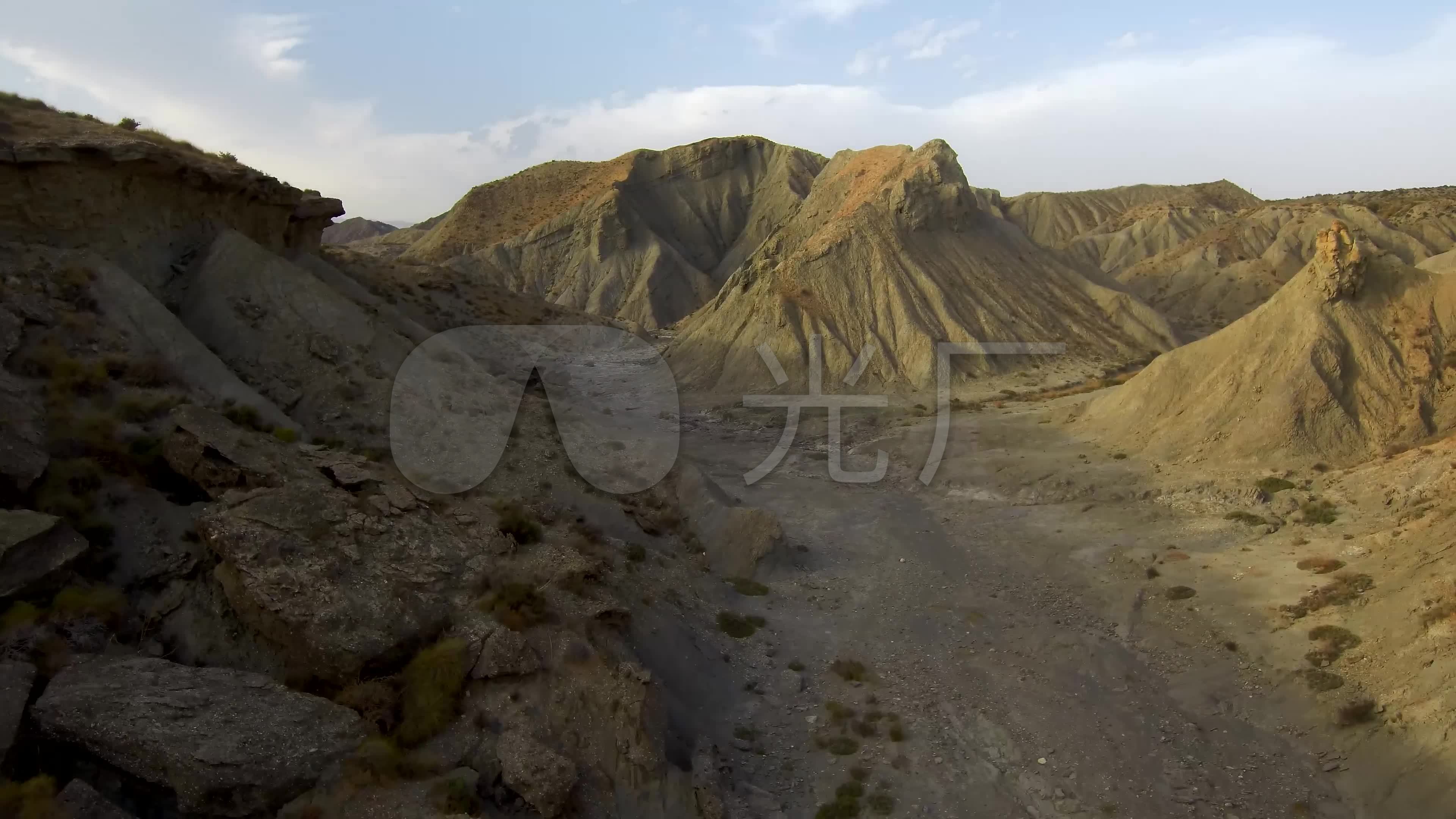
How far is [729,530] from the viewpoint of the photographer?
51.3 feet

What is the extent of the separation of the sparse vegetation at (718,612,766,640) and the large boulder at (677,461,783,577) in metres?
1.67

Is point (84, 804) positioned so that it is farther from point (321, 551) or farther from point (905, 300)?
point (905, 300)

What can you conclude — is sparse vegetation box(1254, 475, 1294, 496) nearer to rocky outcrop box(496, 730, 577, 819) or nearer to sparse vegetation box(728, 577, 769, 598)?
sparse vegetation box(728, 577, 769, 598)

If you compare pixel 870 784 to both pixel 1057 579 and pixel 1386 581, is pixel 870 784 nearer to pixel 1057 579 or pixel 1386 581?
pixel 1057 579

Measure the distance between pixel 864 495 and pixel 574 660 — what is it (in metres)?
13.0

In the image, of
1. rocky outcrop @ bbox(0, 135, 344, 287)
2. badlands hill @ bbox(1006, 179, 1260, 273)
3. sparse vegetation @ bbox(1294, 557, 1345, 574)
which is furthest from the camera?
badlands hill @ bbox(1006, 179, 1260, 273)

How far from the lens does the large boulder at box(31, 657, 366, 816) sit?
640cm

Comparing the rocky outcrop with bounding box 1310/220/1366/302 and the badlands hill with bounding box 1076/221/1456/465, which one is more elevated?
the rocky outcrop with bounding box 1310/220/1366/302

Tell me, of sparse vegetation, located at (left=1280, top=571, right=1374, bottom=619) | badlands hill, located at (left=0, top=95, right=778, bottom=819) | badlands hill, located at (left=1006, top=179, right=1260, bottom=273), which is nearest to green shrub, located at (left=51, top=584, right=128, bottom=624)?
badlands hill, located at (left=0, top=95, right=778, bottom=819)

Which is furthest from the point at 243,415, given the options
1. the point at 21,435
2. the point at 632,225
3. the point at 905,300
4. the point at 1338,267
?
the point at 632,225

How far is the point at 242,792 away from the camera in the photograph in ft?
21.4

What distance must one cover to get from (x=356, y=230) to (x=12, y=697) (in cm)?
13832

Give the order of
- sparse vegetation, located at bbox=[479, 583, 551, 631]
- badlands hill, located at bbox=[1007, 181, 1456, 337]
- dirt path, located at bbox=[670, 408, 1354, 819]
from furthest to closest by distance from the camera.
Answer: badlands hill, located at bbox=[1007, 181, 1456, 337] → dirt path, located at bbox=[670, 408, 1354, 819] → sparse vegetation, located at bbox=[479, 583, 551, 631]

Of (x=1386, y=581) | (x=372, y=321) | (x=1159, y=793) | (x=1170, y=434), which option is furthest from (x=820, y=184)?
(x=1159, y=793)
